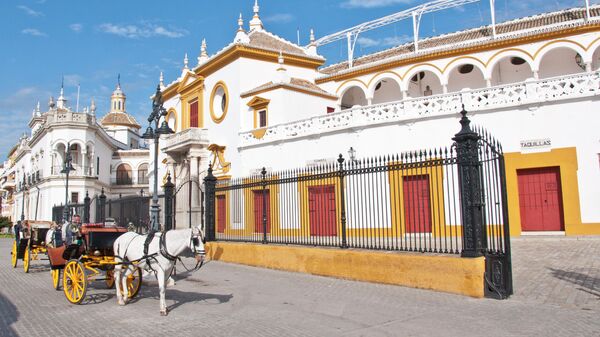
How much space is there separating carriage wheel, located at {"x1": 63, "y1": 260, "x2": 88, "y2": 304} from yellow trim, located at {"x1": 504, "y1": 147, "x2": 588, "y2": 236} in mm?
15028

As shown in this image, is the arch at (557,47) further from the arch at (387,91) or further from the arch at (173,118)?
A: the arch at (173,118)

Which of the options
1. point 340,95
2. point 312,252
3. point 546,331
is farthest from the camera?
point 340,95

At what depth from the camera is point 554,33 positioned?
837 inches

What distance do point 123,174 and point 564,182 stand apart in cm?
4939

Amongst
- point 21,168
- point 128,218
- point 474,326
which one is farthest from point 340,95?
point 21,168

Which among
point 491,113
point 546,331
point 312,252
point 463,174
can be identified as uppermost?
point 491,113

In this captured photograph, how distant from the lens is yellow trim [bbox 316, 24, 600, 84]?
68.7 ft

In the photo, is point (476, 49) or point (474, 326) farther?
point (476, 49)

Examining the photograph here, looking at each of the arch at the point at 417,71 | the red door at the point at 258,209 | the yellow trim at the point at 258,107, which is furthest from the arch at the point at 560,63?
the red door at the point at 258,209

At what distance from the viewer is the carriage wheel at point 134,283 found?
316 inches

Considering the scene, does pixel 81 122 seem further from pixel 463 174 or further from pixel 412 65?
pixel 463 174

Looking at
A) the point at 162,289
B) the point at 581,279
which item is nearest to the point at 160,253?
the point at 162,289

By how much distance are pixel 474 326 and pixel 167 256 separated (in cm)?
449

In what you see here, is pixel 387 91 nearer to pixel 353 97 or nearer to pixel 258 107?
pixel 353 97
